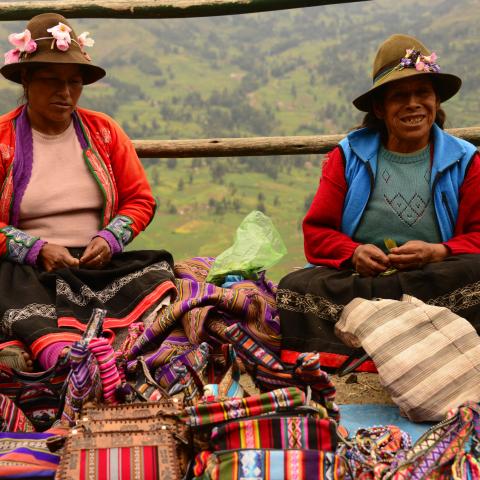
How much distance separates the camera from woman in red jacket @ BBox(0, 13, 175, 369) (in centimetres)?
333

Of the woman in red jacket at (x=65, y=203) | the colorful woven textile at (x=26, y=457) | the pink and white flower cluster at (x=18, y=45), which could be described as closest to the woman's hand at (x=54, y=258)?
the woman in red jacket at (x=65, y=203)

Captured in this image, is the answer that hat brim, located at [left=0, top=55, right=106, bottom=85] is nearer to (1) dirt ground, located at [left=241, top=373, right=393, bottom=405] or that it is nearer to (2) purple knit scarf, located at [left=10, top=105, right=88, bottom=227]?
(2) purple knit scarf, located at [left=10, top=105, right=88, bottom=227]

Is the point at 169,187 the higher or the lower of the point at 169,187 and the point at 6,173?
the higher

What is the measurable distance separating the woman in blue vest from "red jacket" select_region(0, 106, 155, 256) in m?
0.77

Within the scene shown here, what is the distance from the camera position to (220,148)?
489cm

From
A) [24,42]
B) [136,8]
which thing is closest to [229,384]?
[24,42]

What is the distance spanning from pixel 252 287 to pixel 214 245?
30.3m

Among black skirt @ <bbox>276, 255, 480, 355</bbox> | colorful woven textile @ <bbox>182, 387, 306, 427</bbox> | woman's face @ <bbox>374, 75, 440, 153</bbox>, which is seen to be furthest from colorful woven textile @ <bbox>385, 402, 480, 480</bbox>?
woman's face @ <bbox>374, 75, 440, 153</bbox>

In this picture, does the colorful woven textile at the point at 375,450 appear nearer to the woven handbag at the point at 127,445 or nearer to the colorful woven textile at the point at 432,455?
the colorful woven textile at the point at 432,455

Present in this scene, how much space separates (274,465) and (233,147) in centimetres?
305

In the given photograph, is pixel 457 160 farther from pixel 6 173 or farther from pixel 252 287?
pixel 6 173

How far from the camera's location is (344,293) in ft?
10.6

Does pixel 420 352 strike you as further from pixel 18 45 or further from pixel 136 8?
pixel 136 8

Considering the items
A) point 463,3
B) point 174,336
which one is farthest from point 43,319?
point 463,3
